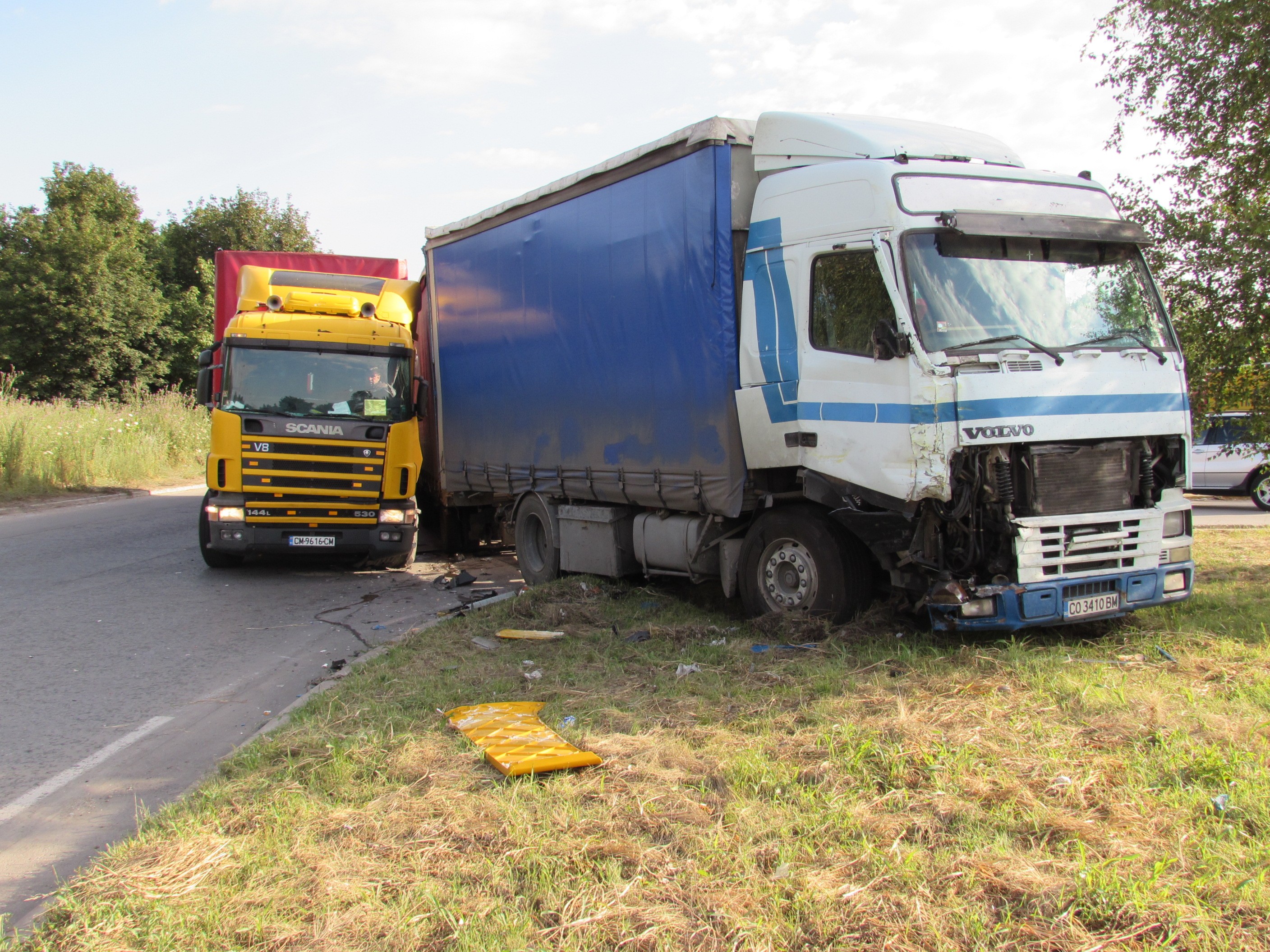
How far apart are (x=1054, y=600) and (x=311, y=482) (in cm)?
797

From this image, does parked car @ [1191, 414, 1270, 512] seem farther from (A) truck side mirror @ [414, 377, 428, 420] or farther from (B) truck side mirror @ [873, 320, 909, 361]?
(A) truck side mirror @ [414, 377, 428, 420]

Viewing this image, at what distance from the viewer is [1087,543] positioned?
6109 millimetres

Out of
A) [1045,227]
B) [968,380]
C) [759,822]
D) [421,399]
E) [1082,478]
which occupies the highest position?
[1045,227]

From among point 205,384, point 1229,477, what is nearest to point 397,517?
point 205,384

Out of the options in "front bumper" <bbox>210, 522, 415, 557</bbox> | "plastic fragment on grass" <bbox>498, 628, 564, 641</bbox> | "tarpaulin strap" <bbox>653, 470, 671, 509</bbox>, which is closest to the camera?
"plastic fragment on grass" <bbox>498, 628, 564, 641</bbox>

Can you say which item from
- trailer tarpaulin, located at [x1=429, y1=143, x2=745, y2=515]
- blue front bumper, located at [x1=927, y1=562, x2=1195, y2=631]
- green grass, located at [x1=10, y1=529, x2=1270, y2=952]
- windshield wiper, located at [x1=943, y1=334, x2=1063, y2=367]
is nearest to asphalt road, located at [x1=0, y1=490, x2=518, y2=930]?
green grass, located at [x1=10, y1=529, x2=1270, y2=952]

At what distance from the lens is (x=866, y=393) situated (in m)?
6.38

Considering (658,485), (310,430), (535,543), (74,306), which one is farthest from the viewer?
(74,306)

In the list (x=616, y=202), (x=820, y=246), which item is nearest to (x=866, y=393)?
(x=820, y=246)

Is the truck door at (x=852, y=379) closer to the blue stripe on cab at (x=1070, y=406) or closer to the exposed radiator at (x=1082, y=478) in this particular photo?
the blue stripe on cab at (x=1070, y=406)

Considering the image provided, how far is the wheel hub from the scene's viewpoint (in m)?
6.91

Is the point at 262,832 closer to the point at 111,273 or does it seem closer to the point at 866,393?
the point at 866,393

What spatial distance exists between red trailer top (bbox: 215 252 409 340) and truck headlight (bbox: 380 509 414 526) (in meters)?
3.53

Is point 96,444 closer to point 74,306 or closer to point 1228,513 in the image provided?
point 74,306
